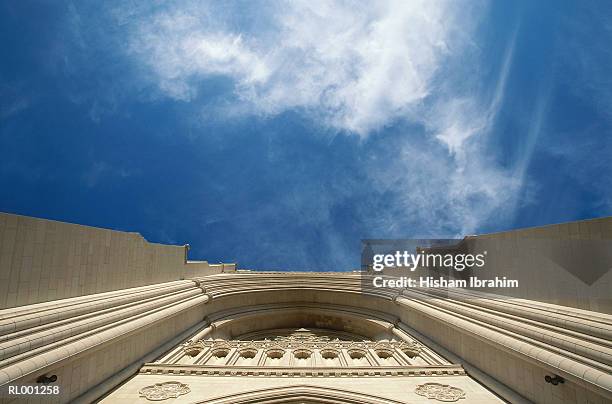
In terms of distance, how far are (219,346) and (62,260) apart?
8.85 meters

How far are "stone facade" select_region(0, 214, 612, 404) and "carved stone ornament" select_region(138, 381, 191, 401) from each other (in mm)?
63

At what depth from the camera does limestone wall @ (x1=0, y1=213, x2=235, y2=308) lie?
9102 millimetres

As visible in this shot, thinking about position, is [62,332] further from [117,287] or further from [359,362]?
[359,362]

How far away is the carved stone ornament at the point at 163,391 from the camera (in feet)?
35.3

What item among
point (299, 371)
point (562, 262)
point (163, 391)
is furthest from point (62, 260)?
point (562, 262)

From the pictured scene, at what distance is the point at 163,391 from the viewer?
11117mm

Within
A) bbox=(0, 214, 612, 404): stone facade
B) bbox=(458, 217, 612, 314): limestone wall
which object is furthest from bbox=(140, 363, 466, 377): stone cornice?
bbox=(458, 217, 612, 314): limestone wall

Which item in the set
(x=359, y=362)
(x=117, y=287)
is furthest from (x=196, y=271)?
(x=359, y=362)

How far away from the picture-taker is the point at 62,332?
8.84 m

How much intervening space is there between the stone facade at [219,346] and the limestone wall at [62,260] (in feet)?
0.13

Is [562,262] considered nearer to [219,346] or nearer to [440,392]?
[440,392]

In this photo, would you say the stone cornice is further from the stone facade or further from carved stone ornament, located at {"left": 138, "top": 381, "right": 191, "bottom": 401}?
carved stone ornament, located at {"left": 138, "top": 381, "right": 191, "bottom": 401}

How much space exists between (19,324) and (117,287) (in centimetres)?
659

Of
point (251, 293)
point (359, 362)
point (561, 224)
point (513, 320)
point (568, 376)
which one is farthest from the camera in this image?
point (251, 293)
